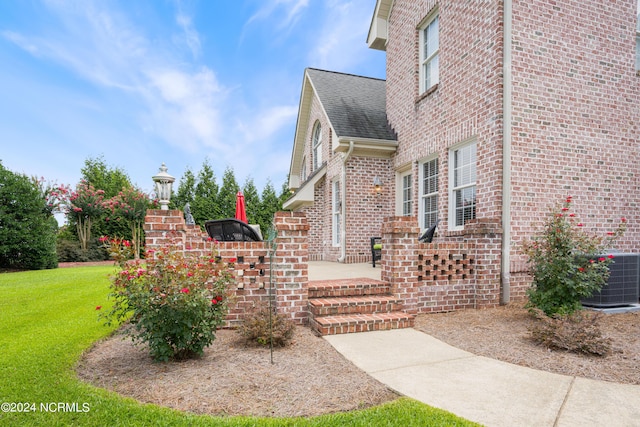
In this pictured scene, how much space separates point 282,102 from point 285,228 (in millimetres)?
15209

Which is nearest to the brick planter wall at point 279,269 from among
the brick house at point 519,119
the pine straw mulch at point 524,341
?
the brick house at point 519,119

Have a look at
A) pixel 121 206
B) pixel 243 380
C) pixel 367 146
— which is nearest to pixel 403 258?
pixel 243 380

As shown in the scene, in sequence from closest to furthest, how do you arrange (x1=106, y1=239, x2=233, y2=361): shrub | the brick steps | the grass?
the grass
(x1=106, y1=239, x2=233, y2=361): shrub
the brick steps

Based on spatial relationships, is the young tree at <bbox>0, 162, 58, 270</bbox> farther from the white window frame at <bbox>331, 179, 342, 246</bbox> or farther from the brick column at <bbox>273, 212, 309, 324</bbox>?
the brick column at <bbox>273, 212, 309, 324</bbox>

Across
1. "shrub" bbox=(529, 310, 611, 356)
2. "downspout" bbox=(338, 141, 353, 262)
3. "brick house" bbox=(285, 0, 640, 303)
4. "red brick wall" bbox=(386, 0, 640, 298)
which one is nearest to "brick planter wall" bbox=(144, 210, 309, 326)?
"brick house" bbox=(285, 0, 640, 303)

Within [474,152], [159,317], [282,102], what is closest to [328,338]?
[159,317]

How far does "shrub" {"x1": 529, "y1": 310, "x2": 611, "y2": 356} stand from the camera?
3328mm

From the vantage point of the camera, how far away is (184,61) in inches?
464

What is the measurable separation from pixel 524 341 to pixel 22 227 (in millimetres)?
15404

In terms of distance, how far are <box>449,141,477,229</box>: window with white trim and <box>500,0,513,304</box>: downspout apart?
0.79 meters

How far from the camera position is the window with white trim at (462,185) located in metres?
6.27

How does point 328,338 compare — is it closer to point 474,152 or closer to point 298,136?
point 474,152

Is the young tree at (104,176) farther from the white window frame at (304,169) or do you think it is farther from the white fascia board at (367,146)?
the white fascia board at (367,146)

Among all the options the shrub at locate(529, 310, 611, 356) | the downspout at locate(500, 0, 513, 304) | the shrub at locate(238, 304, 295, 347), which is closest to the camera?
the shrub at locate(529, 310, 611, 356)
